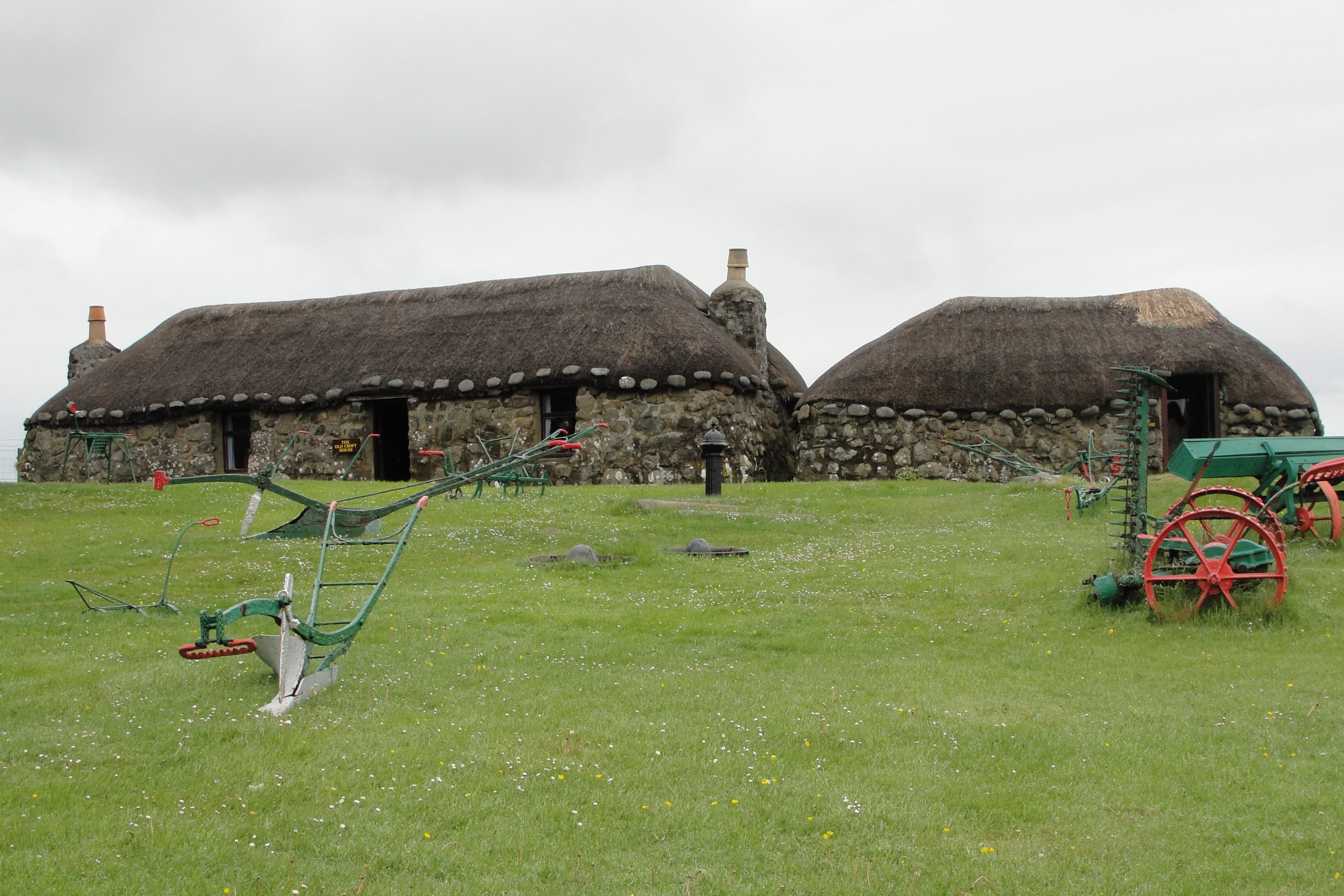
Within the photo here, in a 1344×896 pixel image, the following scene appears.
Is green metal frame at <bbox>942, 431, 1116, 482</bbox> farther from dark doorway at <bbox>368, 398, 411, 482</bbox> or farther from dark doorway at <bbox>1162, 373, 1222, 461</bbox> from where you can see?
dark doorway at <bbox>368, 398, 411, 482</bbox>

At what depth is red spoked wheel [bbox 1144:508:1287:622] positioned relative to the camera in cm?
1052

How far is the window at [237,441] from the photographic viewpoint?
1222 inches

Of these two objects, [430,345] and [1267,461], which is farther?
Answer: [430,345]

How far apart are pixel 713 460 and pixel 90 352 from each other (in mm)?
27031

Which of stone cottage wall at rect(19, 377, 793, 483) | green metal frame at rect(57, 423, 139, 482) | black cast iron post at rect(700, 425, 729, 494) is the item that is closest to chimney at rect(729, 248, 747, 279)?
stone cottage wall at rect(19, 377, 793, 483)

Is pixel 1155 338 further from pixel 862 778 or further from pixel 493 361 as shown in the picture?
pixel 862 778

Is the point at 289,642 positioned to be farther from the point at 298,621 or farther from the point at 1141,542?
the point at 1141,542

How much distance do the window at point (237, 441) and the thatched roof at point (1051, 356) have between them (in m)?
15.8

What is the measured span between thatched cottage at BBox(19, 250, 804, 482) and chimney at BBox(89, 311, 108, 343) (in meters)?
4.37

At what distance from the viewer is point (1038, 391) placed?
2738 cm

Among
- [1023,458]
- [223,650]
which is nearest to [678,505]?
[1023,458]

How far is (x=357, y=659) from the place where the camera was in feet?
30.8

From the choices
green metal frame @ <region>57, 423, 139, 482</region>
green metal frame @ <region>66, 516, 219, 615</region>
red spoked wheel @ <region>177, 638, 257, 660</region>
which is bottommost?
green metal frame @ <region>66, 516, 219, 615</region>

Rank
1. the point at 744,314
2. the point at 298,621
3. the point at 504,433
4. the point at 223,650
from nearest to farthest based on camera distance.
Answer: the point at 223,650 < the point at 298,621 < the point at 504,433 < the point at 744,314
